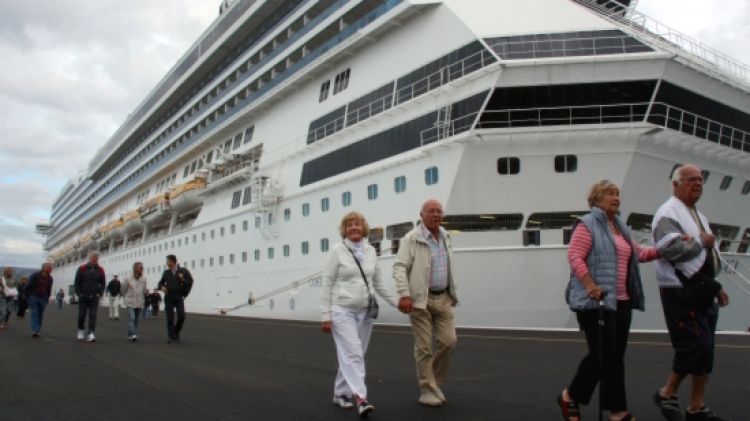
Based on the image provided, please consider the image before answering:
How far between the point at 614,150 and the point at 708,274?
959 cm

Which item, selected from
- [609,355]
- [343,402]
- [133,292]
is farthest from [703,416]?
[133,292]

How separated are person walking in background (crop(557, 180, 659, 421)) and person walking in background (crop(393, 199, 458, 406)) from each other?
1.18 m

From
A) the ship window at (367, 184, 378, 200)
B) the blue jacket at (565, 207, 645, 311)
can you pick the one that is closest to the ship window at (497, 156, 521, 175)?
the ship window at (367, 184, 378, 200)

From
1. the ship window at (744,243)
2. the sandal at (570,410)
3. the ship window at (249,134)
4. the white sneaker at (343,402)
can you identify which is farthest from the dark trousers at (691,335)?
the ship window at (249,134)

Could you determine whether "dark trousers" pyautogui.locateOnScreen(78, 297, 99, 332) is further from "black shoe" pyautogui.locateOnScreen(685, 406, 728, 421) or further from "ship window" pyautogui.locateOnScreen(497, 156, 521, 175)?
"black shoe" pyautogui.locateOnScreen(685, 406, 728, 421)

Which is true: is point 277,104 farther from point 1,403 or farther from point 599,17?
point 1,403

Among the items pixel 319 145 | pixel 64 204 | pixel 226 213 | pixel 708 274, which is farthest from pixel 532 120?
pixel 64 204

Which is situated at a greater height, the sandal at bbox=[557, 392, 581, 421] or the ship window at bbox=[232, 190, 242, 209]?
the ship window at bbox=[232, 190, 242, 209]

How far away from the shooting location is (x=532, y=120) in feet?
44.1

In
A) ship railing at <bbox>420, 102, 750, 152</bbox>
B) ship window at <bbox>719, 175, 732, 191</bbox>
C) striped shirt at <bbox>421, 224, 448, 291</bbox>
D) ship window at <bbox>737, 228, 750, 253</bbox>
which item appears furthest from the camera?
ship window at <bbox>737, 228, 750, 253</bbox>

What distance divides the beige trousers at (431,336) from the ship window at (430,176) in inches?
362

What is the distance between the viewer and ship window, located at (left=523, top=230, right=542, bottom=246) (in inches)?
528

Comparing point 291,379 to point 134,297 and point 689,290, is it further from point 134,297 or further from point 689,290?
point 134,297

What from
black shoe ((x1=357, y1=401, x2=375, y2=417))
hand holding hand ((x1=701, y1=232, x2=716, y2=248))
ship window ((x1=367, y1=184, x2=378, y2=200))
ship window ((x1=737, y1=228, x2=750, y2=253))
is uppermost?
ship window ((x1=367, y1=184, x2=378, y2=200))
